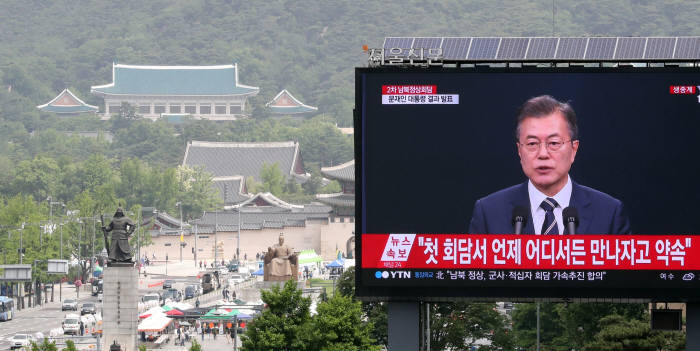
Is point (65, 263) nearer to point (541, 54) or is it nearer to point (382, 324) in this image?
point (382, 324)

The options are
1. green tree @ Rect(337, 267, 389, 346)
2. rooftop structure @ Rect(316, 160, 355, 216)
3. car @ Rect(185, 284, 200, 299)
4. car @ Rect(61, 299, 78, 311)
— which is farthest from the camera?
rooftop structure @ Rect(316, 160, 355, 216)

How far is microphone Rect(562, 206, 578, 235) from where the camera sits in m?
35.3

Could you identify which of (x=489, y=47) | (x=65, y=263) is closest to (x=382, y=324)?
(x=489, y=47)

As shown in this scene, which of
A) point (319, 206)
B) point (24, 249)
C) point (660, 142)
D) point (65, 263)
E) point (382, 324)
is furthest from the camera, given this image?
point (319, 206)

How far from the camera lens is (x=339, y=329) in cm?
4491

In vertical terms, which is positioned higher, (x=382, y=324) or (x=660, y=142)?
(x=660, y=142)

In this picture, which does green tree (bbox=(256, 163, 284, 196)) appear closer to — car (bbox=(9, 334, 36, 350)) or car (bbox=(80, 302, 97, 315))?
car (bbox=(80, 302, 97, 315))

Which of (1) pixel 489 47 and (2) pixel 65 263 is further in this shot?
(2) pixel 65 263

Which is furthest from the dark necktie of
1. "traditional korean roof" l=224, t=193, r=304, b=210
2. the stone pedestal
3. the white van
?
"traditional korean roof" l=224, t=193, r=304, b=210

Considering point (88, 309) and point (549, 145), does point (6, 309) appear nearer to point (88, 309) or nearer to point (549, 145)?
point (88, 309)

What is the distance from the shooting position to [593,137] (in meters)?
35.5

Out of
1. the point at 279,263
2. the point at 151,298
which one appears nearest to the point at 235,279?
the point at 151,298

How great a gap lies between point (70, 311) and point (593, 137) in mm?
63300

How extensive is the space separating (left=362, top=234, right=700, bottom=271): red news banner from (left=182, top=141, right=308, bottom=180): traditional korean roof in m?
158
